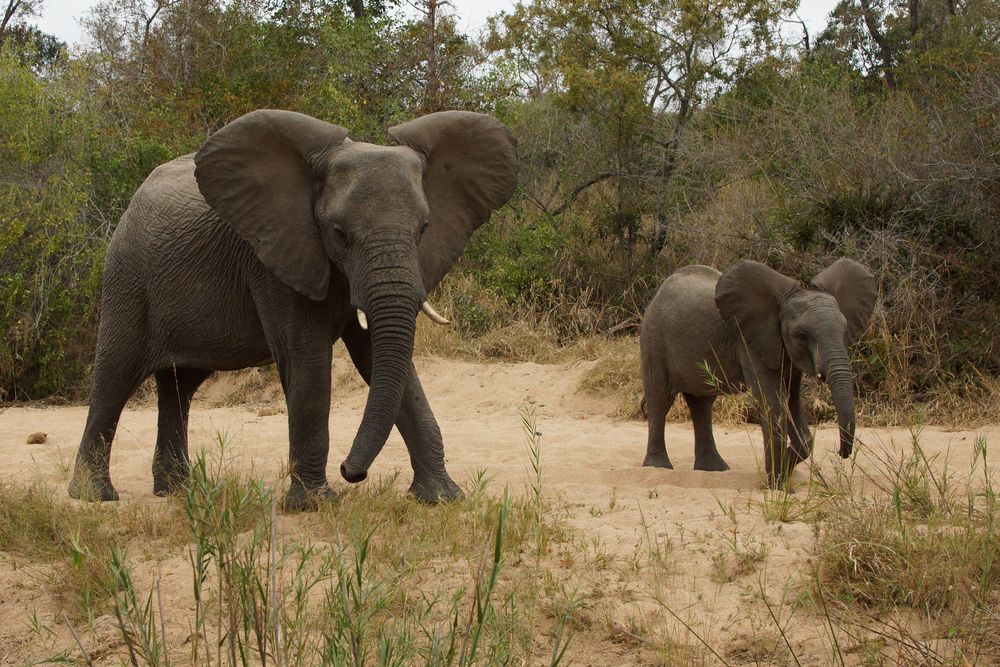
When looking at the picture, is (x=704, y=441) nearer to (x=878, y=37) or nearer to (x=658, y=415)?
(x=658, y=415)

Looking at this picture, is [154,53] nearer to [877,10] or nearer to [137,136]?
[137,136]

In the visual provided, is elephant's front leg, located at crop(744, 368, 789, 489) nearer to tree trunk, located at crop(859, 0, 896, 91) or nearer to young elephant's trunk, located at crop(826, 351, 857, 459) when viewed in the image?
young elephant's trunk, located at crop(826, 351, 857, 459)

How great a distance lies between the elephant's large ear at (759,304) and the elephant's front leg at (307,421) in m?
2.69

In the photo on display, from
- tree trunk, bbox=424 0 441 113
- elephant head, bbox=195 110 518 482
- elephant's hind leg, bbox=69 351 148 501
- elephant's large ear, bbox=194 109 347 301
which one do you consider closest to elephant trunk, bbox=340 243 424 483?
elephant head, bbox=195 110 518 482

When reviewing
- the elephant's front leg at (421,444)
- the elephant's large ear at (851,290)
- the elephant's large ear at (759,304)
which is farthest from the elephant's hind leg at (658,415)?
the elephant's front leg at (421,444)

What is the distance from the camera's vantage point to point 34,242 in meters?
12.1

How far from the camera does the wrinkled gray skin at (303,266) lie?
5.30 metres

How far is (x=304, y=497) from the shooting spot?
5.82 m

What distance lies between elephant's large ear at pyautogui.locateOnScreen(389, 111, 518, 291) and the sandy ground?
1420mm

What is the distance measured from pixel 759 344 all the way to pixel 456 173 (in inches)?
88.3

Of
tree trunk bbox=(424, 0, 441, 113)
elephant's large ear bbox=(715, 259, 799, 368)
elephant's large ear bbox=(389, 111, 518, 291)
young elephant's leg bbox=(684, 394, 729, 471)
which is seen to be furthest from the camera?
tree trunk bbox=(424, 0, 441, 113)

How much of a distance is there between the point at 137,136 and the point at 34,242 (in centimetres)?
212

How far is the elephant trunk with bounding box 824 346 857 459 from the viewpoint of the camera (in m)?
6.02

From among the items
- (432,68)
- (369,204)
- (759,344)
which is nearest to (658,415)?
(759,344)
